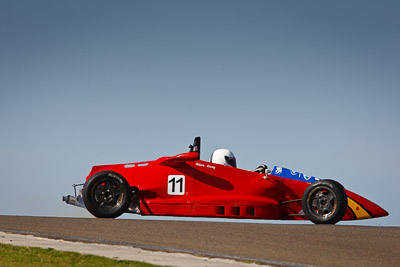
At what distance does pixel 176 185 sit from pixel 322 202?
3.14m

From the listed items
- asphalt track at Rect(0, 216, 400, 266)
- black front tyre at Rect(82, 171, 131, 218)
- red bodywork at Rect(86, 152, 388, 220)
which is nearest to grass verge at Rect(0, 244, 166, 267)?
asphalt track at Rect(0, 216, 400, 266)

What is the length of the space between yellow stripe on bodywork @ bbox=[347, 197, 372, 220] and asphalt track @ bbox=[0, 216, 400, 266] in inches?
42.4

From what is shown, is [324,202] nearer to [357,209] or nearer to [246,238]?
[357,209]

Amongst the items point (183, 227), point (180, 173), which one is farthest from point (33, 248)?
point (180, 173)

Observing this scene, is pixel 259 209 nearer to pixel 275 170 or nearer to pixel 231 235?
pixel 275 170

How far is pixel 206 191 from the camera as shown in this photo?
44.1 feet

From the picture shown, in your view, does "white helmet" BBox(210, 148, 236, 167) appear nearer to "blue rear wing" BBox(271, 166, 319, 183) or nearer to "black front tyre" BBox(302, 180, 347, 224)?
"blue rear wing" BBox(271, 166, 319, 183)

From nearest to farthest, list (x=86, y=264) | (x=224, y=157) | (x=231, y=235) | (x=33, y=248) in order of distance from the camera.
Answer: (x=86, y=264) < (x=33, y=248) < (x=231, y=235) < (x=224, y=157)

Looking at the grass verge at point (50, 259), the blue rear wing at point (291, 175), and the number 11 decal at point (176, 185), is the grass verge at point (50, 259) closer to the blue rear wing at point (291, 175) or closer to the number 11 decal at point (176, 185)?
the number 11 decal at point (176, 185)

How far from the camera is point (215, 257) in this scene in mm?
8133

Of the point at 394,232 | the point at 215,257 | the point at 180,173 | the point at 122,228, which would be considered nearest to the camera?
the point at 215,257

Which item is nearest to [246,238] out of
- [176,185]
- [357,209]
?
[176,185]

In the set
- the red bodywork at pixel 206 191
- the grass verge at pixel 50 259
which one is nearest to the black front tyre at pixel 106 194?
the red bodywork at pixel 206 191

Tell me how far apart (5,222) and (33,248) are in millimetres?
4083
